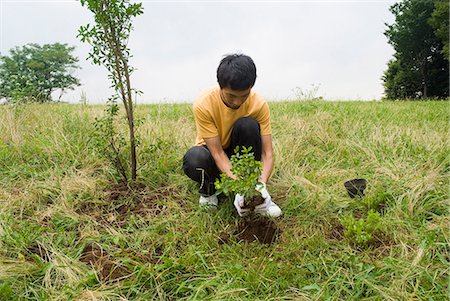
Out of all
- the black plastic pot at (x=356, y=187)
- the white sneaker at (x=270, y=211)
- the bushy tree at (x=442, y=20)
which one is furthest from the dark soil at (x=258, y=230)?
the bushy tree at (x=442, y=20)

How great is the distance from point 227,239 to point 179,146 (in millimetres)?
1509

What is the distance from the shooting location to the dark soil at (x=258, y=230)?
7.65ft

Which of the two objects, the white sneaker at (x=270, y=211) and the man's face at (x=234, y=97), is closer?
the man's face at (x=234, y=97)

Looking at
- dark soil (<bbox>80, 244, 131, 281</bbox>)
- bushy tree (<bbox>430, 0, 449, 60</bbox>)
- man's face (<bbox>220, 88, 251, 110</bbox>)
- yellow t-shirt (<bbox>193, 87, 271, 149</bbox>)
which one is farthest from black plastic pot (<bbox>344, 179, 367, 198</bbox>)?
bushy tree (<bbox>430, 0, 449, 60</bbox>)

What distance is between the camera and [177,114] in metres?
5.12

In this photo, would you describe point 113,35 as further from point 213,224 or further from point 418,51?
point 418,51

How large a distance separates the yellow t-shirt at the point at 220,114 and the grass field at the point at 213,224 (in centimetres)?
50

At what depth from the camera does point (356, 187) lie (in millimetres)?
2730

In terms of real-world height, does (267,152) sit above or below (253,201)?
above

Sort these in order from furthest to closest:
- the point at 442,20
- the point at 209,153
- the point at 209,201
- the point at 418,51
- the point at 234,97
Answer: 1. the point at 418,51
2. the point at 442,20
3. the point at 209,201
4. the point at 209,153
5. the point at 234,97

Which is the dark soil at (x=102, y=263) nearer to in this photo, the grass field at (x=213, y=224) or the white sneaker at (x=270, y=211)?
the grass field at (x=213, y=224)

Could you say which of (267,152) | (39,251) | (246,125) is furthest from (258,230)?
(39,251)

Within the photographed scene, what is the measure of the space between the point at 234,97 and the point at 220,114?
0.75 ft

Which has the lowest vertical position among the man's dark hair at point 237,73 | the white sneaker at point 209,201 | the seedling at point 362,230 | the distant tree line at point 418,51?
the seedling at point 362,230
